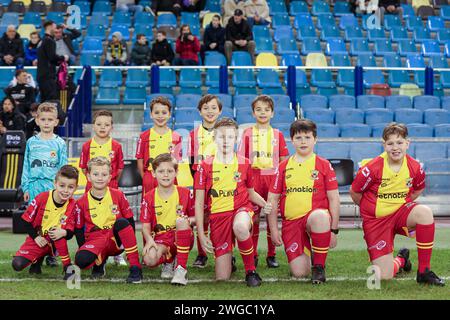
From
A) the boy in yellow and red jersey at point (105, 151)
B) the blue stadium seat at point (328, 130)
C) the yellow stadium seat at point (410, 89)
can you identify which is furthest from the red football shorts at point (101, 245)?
the yellow stadium seat at point (410, 89)

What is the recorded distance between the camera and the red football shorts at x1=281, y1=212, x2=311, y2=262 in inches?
274

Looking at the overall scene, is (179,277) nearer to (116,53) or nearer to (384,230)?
(384,230)

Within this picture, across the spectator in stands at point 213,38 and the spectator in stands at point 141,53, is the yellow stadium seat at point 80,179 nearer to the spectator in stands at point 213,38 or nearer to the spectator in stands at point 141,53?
the spectator in stands at point 141,53

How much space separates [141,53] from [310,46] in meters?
3.75

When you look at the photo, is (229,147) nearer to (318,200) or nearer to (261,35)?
(318,200)

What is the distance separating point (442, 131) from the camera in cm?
1335

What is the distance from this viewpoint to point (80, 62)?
1639 cm

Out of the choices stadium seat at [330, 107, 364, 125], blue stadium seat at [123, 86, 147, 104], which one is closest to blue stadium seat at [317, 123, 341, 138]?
stadium seat at [330, 107, 364, 125]

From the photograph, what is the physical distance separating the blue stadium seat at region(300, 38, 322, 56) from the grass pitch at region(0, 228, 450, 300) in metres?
9.96

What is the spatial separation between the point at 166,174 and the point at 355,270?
1.82m

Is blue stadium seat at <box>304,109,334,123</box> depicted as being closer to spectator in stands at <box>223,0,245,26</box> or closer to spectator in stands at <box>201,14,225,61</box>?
spectator in stands at <box>201,14,225,61</box>
